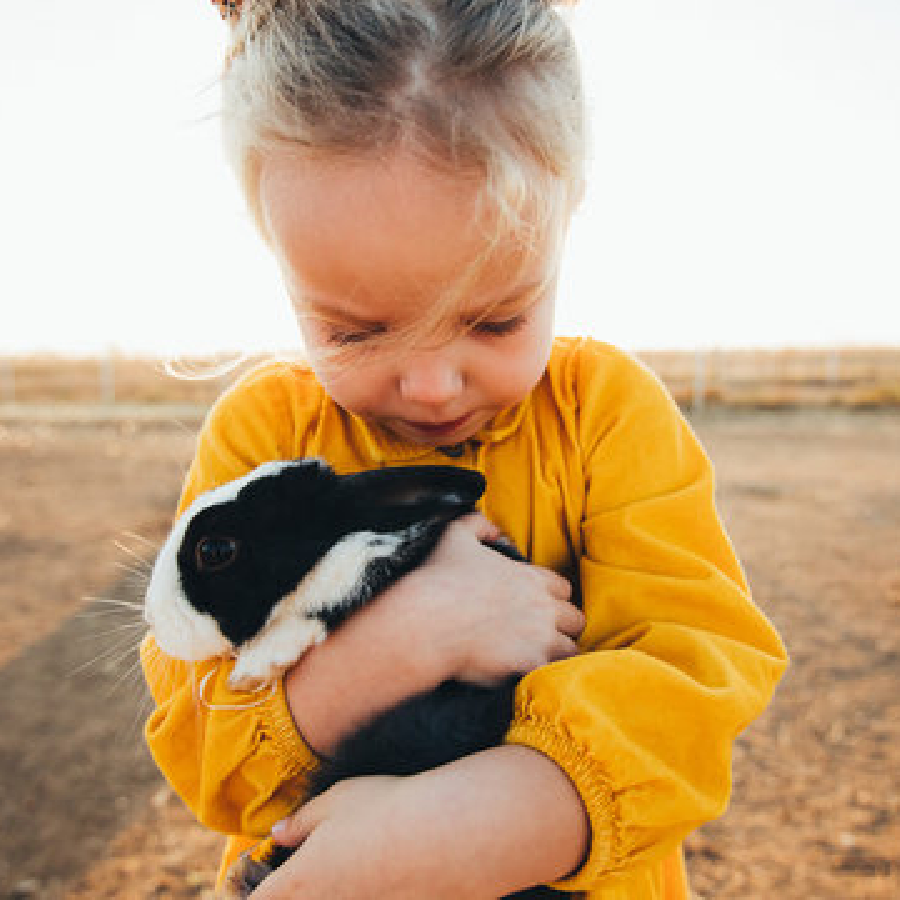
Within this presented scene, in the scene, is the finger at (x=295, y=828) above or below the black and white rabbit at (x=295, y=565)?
below

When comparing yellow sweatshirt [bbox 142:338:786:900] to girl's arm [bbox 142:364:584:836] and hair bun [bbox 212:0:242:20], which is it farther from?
hair bun [bbox 212:0:242:20]

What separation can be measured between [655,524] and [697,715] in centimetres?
26

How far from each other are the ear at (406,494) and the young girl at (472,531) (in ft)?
0.17

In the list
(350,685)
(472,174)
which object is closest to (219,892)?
(350,685)

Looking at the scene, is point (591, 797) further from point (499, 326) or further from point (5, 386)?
point (5, 386)

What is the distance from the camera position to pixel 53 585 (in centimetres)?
396

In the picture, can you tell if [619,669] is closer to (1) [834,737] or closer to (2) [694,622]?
(2) [694,622]

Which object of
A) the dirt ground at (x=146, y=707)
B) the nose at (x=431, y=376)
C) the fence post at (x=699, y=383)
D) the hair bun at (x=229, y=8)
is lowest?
the fence post at (x=699, y=383)

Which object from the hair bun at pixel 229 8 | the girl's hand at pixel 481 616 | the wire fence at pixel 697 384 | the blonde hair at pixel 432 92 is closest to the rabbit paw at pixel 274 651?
the girl's hand at pixel 481 616

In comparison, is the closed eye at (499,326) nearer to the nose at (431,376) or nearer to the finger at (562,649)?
the nose at (431,376)

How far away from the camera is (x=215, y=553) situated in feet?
3.64

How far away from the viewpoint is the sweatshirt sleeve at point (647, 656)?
0.87 meters

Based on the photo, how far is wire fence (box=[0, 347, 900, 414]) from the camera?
1466 cm

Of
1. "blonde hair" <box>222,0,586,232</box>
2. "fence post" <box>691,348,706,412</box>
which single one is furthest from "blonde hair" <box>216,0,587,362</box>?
"fence post" <box>691,348,706,412</box>
